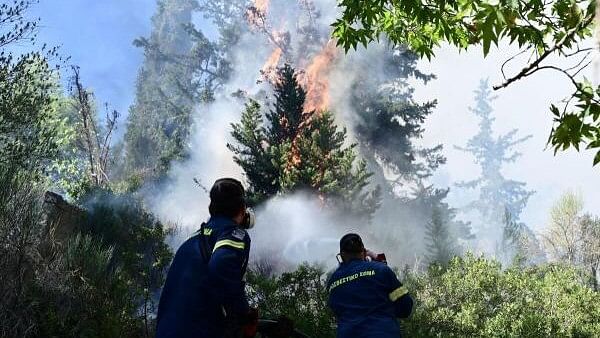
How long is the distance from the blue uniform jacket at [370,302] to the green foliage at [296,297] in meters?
Result: 3.07

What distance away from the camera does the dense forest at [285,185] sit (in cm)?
684

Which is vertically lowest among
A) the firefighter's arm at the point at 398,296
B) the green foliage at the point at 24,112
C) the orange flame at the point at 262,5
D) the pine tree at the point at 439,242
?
the firefighter's arm at the point at 398,296

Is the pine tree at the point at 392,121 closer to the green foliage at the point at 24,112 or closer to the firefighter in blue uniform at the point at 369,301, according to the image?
the green foliage at the point at 24,112

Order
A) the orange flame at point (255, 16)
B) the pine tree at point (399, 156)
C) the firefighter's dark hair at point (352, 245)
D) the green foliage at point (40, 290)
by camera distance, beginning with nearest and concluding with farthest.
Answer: the firefighter's dark hair at point (352, 245) < the green foliage at point (40, 290) < the pine tree at point (399, 156) < the orange flame at point (255, 16)

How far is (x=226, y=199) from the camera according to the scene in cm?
303

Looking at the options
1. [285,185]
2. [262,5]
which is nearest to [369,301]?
[285,185]

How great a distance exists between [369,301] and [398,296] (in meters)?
0.20

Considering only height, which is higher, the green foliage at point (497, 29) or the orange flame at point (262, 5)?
the orange flame at point (262, 5)

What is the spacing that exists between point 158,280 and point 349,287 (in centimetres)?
616

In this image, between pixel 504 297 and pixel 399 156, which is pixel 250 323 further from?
pixel 399 156

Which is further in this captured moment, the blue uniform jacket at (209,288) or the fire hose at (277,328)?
the fire hose at (277,328)

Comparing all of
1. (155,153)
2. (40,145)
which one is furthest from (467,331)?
(155,153)

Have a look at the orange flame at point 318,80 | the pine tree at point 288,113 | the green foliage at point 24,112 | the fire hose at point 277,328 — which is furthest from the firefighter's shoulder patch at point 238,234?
the orange flame at point 318,80

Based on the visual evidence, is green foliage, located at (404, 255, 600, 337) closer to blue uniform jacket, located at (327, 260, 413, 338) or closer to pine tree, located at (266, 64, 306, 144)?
blue uniform jacket, located at (327, 260, 413, 338)
